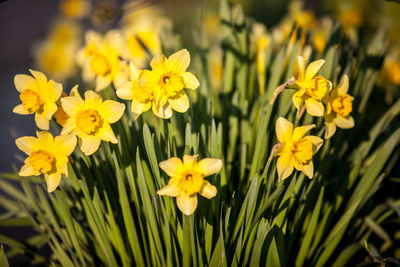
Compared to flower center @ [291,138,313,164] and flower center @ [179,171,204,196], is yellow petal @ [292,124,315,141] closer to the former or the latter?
flower center @ [291,138,313,164]

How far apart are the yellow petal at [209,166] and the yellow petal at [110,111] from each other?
0.20 m

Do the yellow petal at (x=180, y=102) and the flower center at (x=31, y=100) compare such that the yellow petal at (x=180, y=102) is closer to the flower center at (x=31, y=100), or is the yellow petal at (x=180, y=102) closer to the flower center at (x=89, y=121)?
the flower center at (x=89, y=121)

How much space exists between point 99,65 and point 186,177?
0.43 metres

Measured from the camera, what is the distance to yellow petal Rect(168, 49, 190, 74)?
670mm

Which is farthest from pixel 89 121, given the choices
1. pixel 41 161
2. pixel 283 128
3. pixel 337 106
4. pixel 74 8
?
pixel 74 8

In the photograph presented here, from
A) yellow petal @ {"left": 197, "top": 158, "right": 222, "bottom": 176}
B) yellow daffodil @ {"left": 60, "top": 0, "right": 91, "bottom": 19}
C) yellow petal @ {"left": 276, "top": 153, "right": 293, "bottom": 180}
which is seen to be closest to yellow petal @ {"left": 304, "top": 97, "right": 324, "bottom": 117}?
yellow petal @ {"left": 276, "top": 153, "right": 293, "bottom": 180}

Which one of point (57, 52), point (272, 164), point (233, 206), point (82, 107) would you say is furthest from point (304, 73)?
point (57, 52)

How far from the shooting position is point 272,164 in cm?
79

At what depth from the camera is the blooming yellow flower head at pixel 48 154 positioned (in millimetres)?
648

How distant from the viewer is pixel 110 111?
672 mm

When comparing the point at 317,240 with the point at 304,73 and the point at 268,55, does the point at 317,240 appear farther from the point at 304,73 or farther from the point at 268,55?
the point at 268,55

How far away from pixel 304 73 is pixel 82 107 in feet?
1.54

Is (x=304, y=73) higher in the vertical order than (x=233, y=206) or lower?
higher

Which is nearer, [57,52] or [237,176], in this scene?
[237,176]
